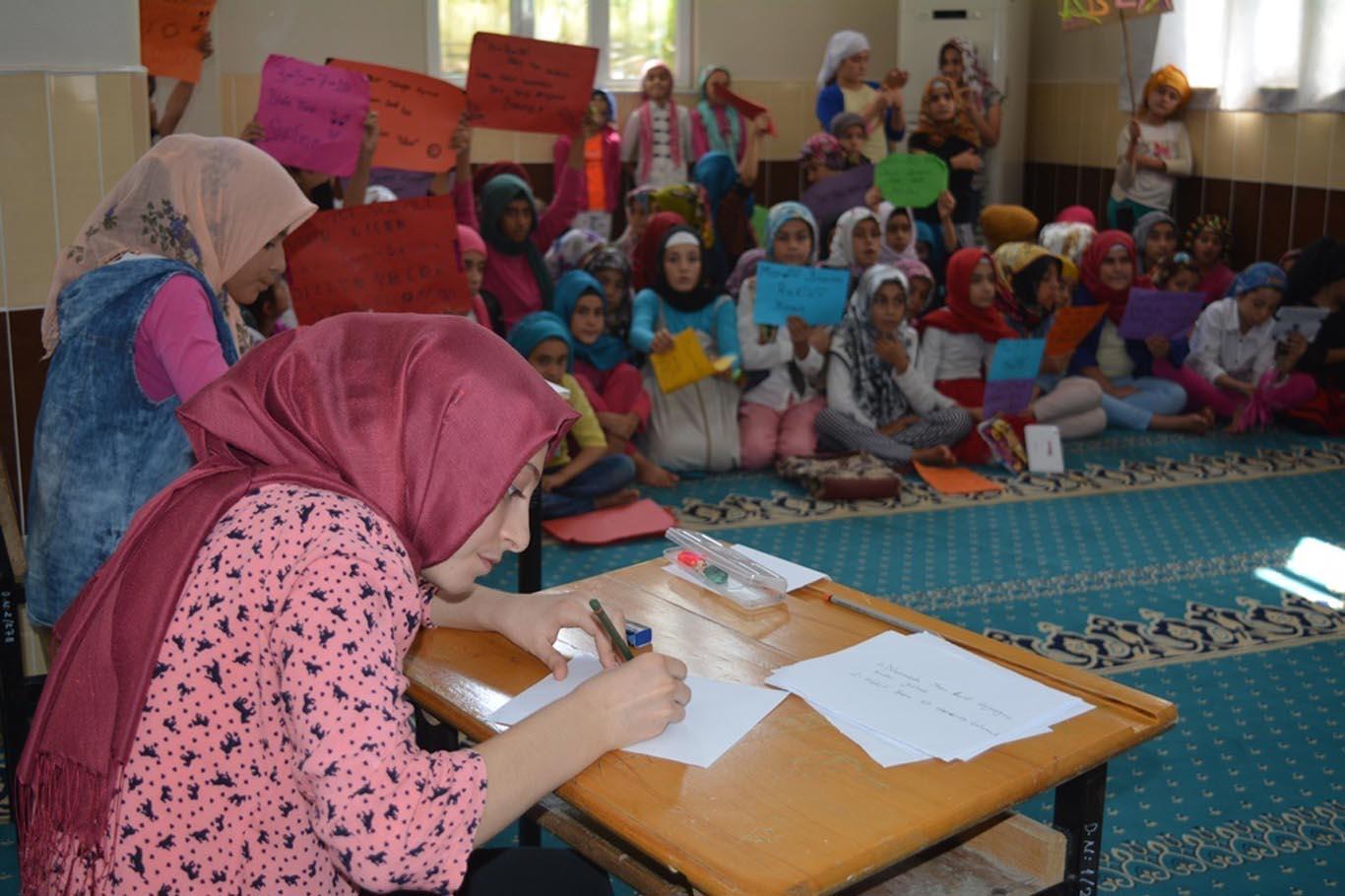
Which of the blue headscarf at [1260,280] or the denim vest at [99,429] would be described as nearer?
the denim vest at [99,429]

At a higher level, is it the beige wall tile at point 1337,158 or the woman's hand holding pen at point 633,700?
the beige wall tile at point 1337,158

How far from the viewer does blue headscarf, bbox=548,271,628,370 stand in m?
4.67

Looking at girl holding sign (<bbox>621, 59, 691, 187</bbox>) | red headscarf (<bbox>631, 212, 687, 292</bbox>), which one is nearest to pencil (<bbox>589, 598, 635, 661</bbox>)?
red headscarf (<bbox>631, 212, 687, 292</bbox>)

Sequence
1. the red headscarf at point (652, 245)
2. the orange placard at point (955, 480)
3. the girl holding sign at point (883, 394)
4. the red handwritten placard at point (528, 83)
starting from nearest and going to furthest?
1. the red handwritten placard at point (528, 83)
2. the orange placard at point (955, 480)
3. the girl holding sign at point (883, 394)
4. the red headscarf at point (652, 245)

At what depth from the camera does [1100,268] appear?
569cm

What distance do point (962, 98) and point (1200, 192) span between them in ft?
4.35

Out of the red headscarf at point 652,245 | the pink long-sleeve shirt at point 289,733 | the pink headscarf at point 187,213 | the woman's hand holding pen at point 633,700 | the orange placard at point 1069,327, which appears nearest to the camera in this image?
the pink long-sleeve shirt at point 289,733

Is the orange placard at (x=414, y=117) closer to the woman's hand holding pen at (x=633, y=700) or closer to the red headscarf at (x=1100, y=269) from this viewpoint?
the woman's hand holding pen at (x=633, y=700)

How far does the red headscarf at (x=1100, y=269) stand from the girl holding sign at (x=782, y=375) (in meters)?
1.43

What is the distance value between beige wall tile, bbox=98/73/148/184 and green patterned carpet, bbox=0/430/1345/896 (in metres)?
1.38

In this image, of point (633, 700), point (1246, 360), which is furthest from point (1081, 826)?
point (1246, 360)

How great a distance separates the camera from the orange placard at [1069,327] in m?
5.12

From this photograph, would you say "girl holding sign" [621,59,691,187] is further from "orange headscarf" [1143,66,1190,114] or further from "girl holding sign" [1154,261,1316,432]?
"girl holding sign" [1154,261,1316,432]

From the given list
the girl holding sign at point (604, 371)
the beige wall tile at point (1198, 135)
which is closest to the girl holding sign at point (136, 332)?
the girl holding sign at point (604, 371)
